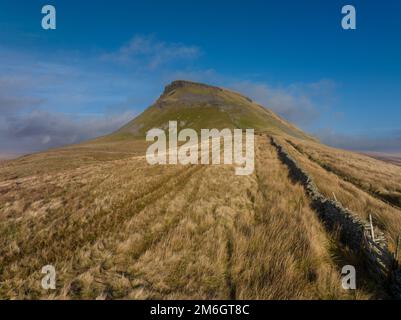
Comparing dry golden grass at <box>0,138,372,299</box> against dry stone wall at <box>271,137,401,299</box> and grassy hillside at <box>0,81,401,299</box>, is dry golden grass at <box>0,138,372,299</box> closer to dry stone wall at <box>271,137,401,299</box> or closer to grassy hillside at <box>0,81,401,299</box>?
grassy hillside at <box>0,81,401,299</box>

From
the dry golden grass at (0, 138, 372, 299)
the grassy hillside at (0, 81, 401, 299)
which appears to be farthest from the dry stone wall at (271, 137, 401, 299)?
the dry golden grass at (0, 138, 372, 299)

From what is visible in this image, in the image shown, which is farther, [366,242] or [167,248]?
[167,248]

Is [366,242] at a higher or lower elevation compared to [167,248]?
higher

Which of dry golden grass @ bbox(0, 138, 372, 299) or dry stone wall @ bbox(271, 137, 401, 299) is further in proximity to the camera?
dry stone wall @ bbox(271, 137, 401, 299)

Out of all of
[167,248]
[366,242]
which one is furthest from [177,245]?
[366,242]

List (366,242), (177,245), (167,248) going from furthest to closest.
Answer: (177,245)
(167,248)
(366,242)

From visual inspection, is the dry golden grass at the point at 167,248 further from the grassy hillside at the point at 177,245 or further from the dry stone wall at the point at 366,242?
the dry stone wall at the point at 366,242

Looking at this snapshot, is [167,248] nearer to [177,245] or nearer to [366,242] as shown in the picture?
[177,245]
